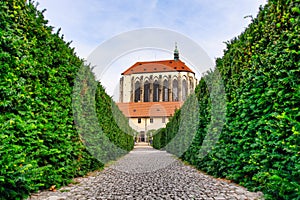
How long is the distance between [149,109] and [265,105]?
41.2 m

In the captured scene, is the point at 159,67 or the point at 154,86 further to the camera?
the point at 159,67

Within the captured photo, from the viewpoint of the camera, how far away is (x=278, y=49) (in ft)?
9.98

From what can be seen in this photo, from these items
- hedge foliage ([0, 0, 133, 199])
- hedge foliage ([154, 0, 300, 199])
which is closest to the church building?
hedge foliage ([154, 0, 300, 199])

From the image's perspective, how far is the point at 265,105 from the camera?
133 inches

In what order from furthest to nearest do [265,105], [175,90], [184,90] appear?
[175,90]
[184,90]
[265,105]

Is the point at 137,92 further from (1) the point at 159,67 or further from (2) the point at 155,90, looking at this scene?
(1) the point at 159,67

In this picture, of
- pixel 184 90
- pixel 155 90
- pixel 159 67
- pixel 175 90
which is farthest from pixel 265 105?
pixel 159 67

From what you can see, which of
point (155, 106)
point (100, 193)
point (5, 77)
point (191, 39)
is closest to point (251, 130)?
point (100, 193)

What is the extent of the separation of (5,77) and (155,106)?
43.0 m

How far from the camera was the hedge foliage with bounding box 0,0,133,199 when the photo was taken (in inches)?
105

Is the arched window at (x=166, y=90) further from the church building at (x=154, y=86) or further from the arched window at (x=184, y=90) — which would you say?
the arched window at (x=184, y=90)

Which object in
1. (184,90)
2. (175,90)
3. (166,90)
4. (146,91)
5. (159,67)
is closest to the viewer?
(184,90)

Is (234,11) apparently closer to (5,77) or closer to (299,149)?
(299,149)

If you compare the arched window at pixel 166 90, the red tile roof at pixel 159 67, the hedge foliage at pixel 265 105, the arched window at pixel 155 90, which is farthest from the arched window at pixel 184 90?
the hedge foliage at pixel 265 105
